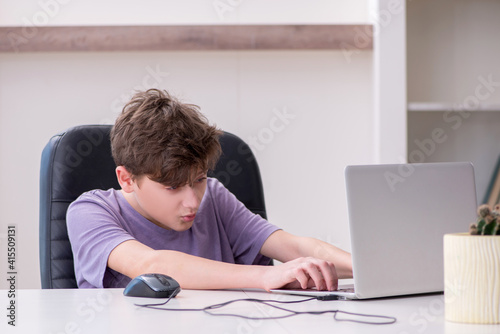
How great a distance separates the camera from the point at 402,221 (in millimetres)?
939

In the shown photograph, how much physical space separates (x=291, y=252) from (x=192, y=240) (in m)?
0.23

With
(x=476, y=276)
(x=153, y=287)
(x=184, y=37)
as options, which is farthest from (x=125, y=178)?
(x=184, y=37)

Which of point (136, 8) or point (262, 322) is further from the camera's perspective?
point (136, 8)

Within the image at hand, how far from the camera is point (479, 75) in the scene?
231 cm

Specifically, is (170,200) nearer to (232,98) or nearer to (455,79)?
(232,98)

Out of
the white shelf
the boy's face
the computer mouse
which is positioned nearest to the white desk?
the computer mouse

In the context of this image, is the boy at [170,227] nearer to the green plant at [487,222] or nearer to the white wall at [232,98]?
the green plant at [487,222]

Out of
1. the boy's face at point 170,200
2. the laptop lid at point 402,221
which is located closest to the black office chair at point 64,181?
the boy's face at point 170,200

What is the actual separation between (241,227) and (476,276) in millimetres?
857

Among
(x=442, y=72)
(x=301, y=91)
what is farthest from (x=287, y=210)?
(x=442, y=72)

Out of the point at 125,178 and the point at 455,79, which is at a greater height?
the point at 455,79

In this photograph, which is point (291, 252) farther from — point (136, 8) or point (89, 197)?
point (136, 8)

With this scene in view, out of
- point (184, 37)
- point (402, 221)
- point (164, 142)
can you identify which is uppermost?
point (184, 37)

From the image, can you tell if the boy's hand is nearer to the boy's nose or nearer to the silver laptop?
the silver laptop
